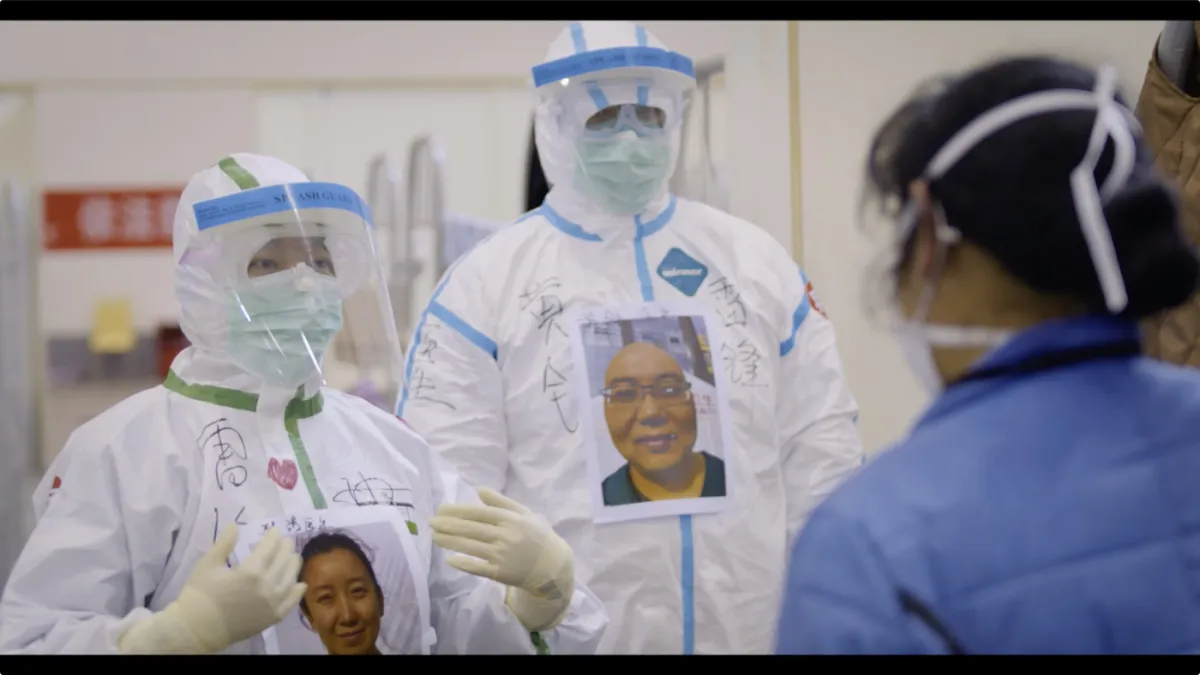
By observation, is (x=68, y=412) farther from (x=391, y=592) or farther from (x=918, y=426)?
(x=918, y=426)

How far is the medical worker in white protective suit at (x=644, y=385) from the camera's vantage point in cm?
163

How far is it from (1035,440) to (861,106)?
776 mm

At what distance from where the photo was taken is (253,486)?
1.38 metres

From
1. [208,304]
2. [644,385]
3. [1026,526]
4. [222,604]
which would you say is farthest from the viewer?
[644,385]

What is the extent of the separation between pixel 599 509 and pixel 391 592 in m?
0.33

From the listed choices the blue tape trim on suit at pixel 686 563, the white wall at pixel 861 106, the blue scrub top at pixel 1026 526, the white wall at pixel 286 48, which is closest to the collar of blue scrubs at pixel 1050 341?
the blue scrub top at pixel 1026 526

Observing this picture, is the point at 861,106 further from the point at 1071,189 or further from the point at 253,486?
the point at 253,486

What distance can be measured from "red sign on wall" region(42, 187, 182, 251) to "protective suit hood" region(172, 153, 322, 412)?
0.45 feet

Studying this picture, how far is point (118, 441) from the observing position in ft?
4.32

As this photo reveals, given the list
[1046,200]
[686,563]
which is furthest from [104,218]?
[1046,200]

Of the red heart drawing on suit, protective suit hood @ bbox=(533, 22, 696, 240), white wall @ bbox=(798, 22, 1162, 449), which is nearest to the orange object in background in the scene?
the red heart drawing on suit

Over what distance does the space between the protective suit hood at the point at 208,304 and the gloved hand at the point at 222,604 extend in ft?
0.55

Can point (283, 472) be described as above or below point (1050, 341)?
below

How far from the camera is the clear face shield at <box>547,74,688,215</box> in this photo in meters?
1.65
